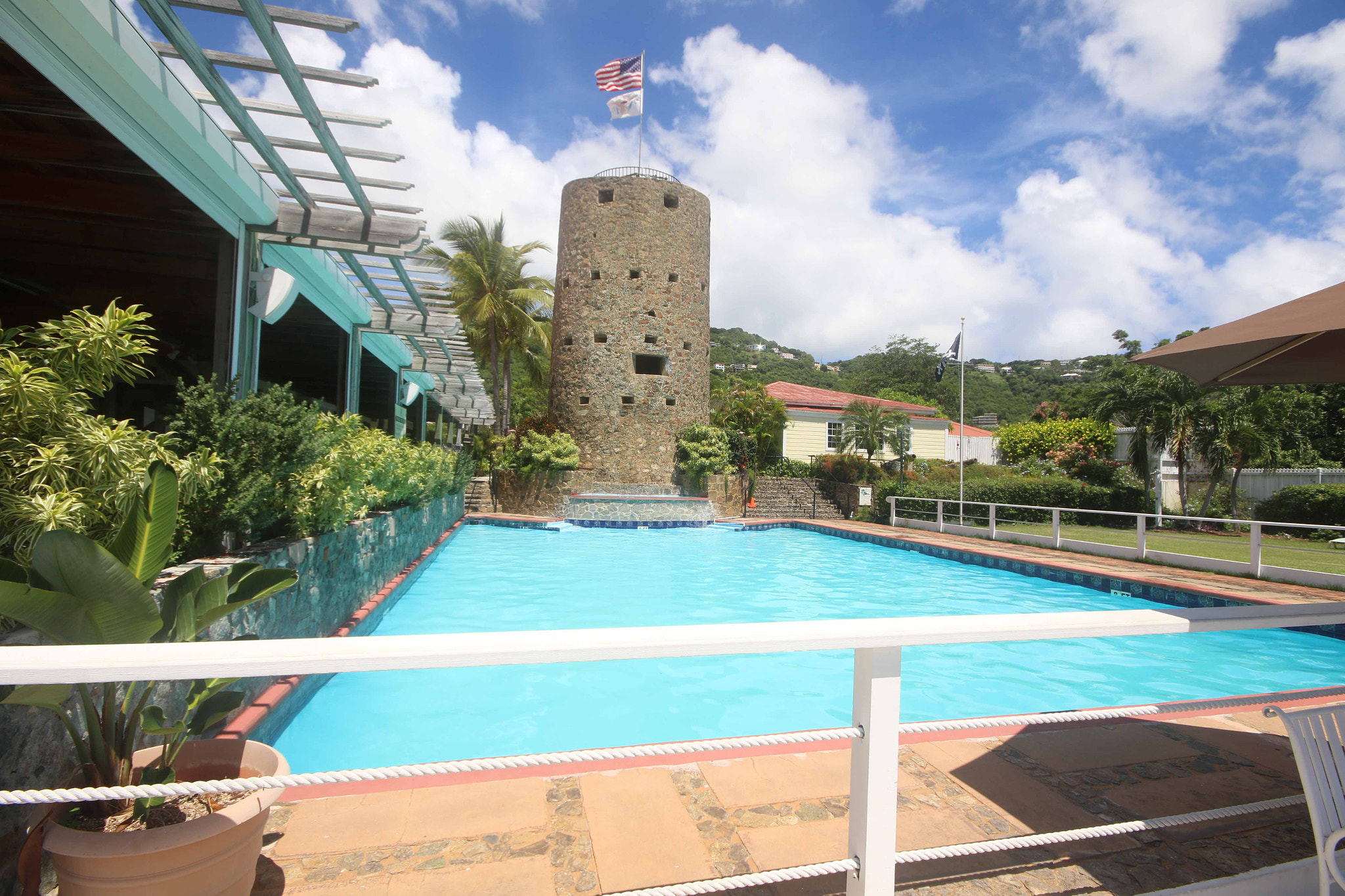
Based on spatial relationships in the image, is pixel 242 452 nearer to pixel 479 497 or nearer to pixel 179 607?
pixel 179 607

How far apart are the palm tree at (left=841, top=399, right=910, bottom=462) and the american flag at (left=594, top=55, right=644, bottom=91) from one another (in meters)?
12.8

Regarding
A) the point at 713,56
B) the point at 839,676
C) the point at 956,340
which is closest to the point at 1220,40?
the point at 956,340

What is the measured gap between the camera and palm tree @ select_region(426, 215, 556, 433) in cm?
2297

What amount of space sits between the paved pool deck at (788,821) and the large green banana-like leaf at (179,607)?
0.72 m

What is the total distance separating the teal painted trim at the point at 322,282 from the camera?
6993 mm

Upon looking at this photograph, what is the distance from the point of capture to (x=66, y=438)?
238 cm

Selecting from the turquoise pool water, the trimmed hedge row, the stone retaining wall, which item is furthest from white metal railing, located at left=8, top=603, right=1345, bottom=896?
the stone retaining wall

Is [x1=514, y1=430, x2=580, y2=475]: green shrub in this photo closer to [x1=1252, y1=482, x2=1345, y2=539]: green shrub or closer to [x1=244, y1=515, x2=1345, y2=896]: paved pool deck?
[x1=244, y1=515, x2=1345, y2=896]: paved pool deck

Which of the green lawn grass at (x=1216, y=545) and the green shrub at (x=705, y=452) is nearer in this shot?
the green lawn grass at (x=1216, y=545)

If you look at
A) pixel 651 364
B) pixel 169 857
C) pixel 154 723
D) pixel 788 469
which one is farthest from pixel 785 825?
pixel 788 469

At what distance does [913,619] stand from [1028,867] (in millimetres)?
1061

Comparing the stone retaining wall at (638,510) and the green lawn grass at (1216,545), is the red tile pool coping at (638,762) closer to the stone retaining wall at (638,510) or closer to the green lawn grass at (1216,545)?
the green lawn grass at (1216,545)

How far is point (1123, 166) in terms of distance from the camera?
1160cm

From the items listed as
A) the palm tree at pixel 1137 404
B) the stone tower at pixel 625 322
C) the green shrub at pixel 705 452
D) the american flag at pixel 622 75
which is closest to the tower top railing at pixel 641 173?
the stone tower at pixel 625 322
